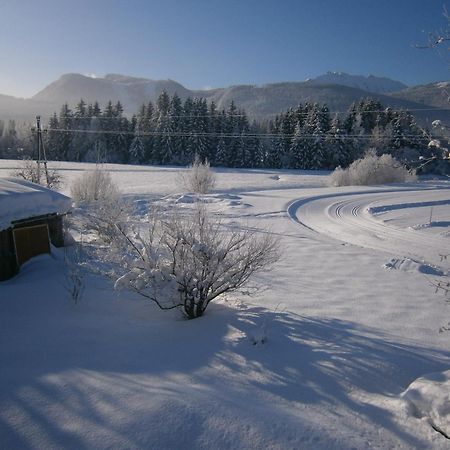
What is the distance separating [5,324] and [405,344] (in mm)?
8004

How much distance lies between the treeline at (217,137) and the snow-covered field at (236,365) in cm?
4978

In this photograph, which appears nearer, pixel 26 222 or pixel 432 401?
pixel 432 401

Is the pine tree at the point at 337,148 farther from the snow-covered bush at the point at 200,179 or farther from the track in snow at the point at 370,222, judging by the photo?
the snow-covered bush at the point at 200,179

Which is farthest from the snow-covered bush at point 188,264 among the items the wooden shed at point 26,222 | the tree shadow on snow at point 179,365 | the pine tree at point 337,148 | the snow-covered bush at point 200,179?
the pine tree at point 337,148

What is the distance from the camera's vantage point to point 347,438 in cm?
417

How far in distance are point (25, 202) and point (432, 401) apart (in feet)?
39.6

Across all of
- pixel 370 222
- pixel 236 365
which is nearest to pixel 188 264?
pixel 236 365

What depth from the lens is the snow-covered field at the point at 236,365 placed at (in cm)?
428

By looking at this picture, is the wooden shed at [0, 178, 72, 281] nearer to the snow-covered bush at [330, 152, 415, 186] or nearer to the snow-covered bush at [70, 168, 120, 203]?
the snow-covered bush at [70, 168, 120, 203]

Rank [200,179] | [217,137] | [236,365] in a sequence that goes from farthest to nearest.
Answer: [217,137] → [200,179] → [236,365]

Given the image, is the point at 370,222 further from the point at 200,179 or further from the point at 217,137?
the point at 217,137

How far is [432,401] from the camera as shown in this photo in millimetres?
4594

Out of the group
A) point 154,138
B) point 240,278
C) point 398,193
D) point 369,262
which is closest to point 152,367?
point 240,278

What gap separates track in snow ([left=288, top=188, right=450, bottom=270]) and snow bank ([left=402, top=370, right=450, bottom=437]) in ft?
16.4
